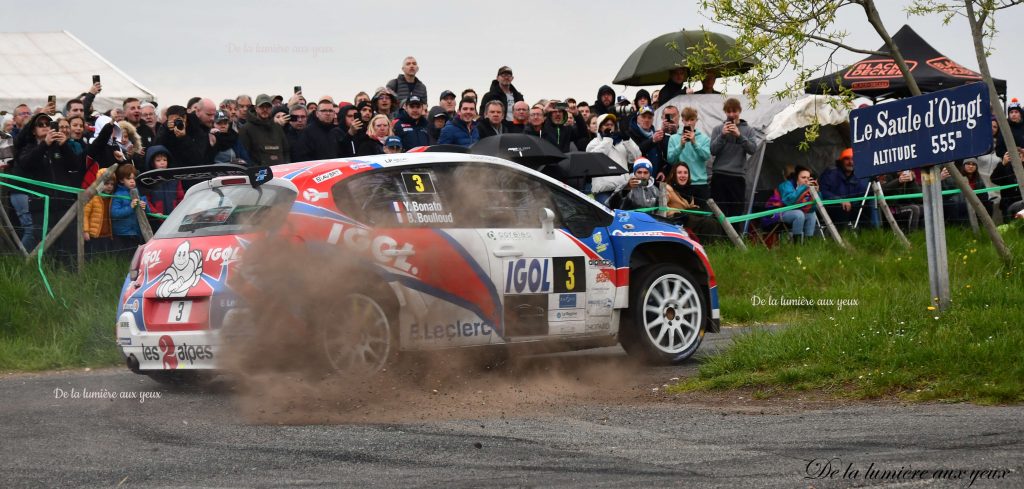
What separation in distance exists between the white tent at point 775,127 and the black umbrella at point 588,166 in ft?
7.52

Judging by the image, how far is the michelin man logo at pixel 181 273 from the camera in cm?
912

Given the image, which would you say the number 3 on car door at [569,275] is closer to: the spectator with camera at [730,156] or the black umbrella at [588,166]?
the black umbrella at [588,166]

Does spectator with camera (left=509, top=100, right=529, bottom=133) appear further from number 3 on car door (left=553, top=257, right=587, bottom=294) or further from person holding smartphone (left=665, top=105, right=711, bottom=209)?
number 3 on car door (left=553, top=257, right=587, bottom=294)

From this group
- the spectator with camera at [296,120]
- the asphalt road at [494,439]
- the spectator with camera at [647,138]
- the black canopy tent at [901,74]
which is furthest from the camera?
the black canopy tent at [901,74]

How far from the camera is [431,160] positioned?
10.1 metres

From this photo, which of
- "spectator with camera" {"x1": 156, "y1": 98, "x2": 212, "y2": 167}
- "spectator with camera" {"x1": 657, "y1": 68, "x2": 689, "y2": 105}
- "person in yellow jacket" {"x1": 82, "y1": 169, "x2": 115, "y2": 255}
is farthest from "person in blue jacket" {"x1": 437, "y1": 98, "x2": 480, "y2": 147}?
"person in yellow jacket" {"x1": 82, "y1": 169, "x2": 115, "y2": 255}

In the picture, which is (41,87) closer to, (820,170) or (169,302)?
(820,170)

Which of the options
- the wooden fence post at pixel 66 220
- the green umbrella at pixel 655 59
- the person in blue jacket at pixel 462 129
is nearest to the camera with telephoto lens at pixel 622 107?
the green umbrella at pixel 655 59

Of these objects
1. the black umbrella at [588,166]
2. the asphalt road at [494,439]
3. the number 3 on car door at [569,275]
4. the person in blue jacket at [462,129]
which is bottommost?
the asphalt road at [494,439]

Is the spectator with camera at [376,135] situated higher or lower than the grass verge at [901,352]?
higher

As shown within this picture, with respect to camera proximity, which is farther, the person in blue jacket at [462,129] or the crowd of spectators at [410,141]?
the person in blue jacket at [462,129]

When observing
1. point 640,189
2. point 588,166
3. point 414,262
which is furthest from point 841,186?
point 414,262

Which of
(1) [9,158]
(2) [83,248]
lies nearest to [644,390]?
(2) [83,248]

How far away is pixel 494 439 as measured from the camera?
7.27 metres
